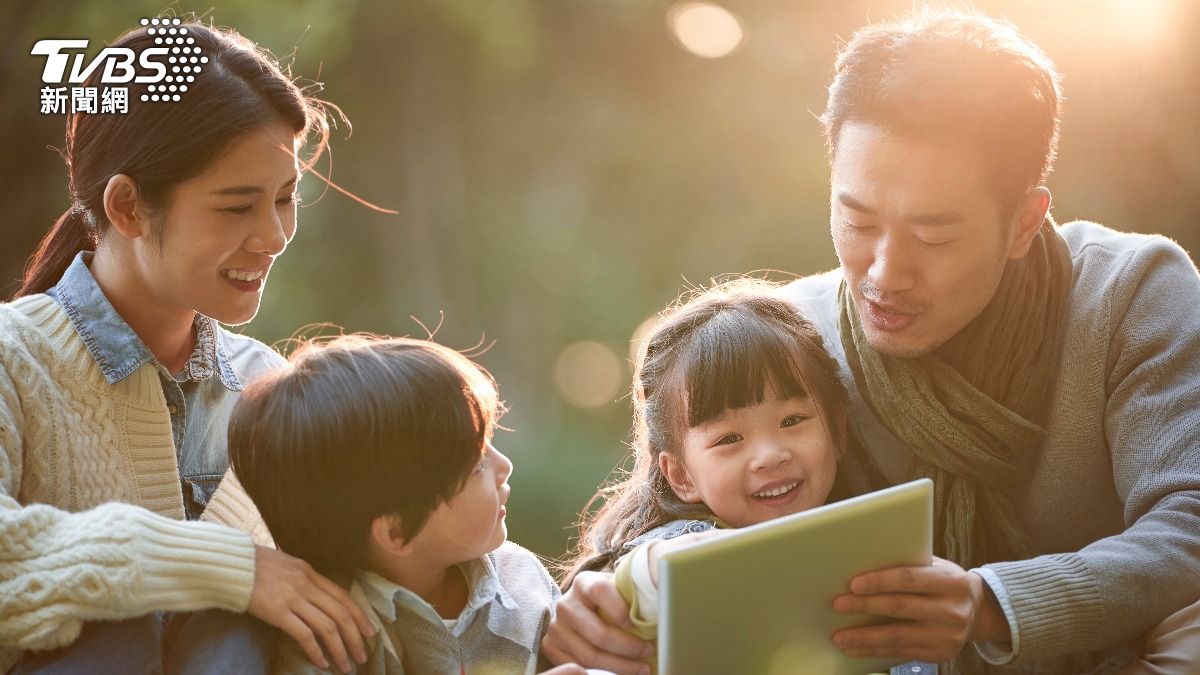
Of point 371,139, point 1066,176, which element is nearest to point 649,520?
point 1066,176

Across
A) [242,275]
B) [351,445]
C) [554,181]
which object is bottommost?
[351,445]

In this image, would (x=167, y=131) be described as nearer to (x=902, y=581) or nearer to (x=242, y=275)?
(x=242, y=275)

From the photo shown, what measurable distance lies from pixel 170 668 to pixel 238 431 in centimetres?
28

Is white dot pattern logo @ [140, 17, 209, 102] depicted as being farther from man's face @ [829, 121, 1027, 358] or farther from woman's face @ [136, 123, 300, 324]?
man's face @ [829, 121, 1027, 358]

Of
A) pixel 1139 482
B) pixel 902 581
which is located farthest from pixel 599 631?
pixel 1139 482

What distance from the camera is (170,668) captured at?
143 centimetres

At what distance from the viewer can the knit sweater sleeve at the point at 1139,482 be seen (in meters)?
1.59

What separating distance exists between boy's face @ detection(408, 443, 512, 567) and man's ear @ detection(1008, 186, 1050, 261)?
0.80 metres

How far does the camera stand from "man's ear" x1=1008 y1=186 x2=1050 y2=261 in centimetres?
175

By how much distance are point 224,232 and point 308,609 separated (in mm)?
569

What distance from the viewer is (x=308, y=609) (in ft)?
4.61

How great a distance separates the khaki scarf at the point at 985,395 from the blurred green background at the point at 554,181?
2.77 m

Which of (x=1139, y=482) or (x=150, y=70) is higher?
(x=150, y=70)

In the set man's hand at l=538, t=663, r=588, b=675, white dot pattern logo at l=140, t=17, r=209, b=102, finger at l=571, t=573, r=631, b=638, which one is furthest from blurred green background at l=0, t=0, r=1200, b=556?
man's hand at l=538, t=663, r=588, b=675
